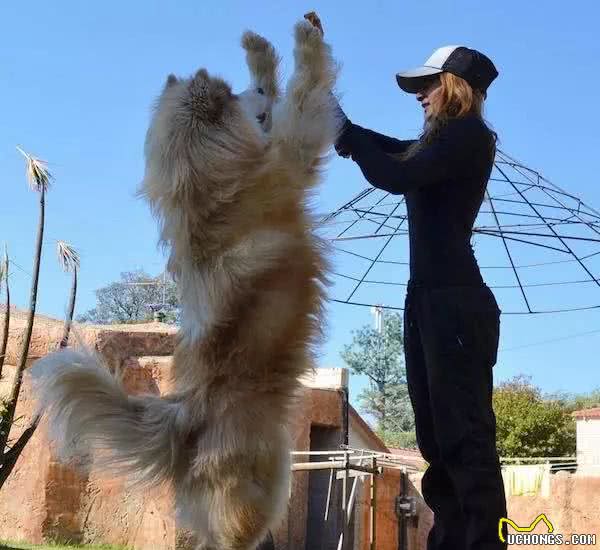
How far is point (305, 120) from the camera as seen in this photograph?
11.5ft

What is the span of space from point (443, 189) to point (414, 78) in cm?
47

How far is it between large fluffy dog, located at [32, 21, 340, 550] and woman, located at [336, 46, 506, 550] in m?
0.38

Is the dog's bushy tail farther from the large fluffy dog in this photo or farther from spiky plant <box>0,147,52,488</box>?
spiky plant <box>0,147,52,488</box>

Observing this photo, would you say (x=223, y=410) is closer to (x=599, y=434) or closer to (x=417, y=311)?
(x=417, y=311)

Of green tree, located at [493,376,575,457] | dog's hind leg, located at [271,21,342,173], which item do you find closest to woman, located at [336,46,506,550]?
dog's hind leg, located at [271,21,342,173]

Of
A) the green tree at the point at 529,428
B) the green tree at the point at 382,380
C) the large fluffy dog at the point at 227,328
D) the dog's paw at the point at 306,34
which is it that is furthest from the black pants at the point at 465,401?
the green tree at the point at 382,380

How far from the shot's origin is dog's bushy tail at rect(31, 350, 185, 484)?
327cm

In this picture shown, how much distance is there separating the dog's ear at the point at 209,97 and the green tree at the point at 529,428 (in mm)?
19956

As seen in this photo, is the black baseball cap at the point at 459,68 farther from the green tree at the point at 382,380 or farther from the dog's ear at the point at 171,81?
the green tree at the point at 382,380

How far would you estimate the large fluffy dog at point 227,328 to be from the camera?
10.6 feet

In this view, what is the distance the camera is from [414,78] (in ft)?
11.0

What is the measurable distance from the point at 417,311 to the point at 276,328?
1.87 feet

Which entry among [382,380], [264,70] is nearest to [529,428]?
[382,380]

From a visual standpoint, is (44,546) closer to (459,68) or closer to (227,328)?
(227,328)
